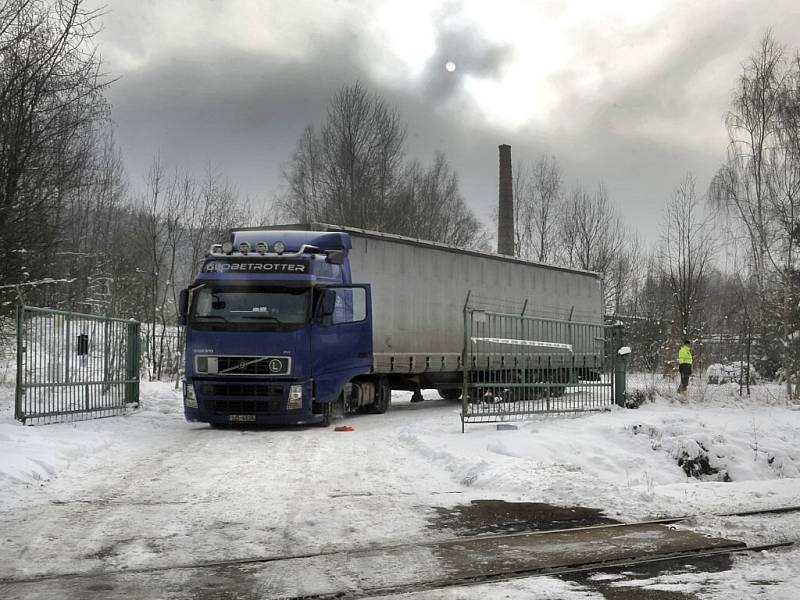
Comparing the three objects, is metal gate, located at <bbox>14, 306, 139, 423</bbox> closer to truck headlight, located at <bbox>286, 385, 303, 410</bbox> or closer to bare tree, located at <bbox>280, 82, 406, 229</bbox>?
truck headlight, located at <bbox>286, 385, 303, 410</bbox>

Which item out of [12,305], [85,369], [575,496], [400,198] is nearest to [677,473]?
[575,496]

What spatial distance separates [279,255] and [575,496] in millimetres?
7990

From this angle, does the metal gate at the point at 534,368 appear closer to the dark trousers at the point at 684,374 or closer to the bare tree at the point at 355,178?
the dark trousers at the point at 684,374

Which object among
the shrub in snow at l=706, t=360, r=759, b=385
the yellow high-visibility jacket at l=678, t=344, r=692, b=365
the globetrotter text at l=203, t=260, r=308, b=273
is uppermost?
the globetrotter text at l=203, t=260, r=308, b=273

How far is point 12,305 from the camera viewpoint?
15.5 meters

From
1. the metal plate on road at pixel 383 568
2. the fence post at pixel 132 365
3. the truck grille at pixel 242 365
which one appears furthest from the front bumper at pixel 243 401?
the metal plate on road at pixel 383 568

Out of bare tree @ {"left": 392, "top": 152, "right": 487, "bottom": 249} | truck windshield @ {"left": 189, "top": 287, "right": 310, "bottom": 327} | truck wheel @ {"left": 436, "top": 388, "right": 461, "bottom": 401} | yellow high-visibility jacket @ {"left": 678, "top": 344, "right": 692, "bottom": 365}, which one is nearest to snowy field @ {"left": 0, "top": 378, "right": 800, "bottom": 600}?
truck windshield @ {"left": 189, "top": 287, "right": 310, "bottom": 327}

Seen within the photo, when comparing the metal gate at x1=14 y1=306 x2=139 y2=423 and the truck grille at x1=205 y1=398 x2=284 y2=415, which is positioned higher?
the metal gate at x1=14 y1=306 x2=139 y2=423

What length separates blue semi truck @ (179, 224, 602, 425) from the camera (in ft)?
43.9

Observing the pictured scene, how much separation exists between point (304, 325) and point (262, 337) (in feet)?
2.53

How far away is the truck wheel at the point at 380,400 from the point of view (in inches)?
683

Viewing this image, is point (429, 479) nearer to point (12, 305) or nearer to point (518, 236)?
point (12, 305)

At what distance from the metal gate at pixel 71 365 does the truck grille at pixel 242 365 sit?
225 centimetres

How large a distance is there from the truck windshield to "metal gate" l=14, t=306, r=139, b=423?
6.99ft
